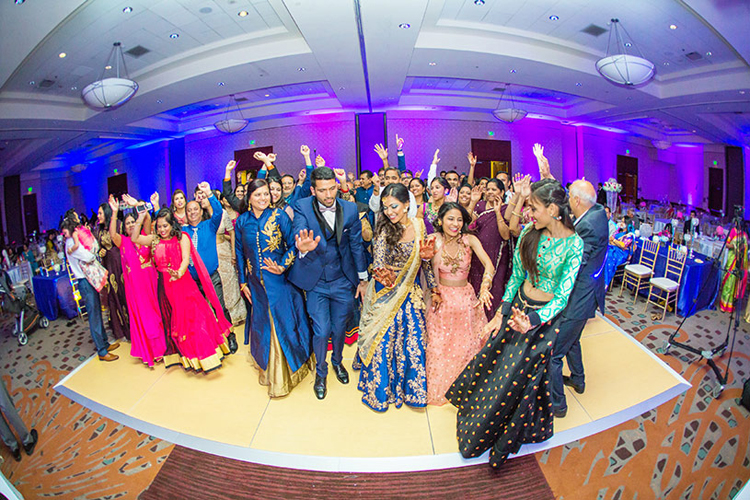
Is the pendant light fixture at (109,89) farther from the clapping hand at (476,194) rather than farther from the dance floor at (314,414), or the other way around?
the clapping hand at (476,194)

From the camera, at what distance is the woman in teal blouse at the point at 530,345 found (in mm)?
1879

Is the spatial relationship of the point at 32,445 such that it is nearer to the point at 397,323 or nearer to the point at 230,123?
the point at 397,323

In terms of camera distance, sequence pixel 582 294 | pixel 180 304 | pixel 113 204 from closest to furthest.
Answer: pixel 582 294, pixel 113 204, pixel 180 304

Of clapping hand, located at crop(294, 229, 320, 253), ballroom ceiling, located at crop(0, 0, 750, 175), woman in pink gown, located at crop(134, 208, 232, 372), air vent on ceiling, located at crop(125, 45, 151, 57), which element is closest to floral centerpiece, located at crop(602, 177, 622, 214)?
ballroom ceiling, located at crop(0, 0, 750, 175)

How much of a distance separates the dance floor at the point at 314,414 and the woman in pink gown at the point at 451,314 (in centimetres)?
27

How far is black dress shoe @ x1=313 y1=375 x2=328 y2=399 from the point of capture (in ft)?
8.59

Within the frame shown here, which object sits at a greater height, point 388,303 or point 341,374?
point 388,303

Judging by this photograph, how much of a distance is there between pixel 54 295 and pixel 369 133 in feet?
11.3

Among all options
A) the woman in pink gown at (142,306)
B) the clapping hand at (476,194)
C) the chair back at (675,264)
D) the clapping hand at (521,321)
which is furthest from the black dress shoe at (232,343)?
the chair back at (675,264)

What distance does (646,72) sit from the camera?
2082 millimetres

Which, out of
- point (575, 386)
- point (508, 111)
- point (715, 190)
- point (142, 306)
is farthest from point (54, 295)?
point (508, 111)

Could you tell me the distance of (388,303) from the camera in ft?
8.10

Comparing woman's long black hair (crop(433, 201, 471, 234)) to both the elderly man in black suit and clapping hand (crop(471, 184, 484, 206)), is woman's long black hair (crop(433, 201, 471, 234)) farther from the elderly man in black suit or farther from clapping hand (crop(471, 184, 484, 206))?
clapping hand (crop(471, 184, 484, 206))

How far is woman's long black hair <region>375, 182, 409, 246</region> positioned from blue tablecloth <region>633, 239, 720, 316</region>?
1.87 m
